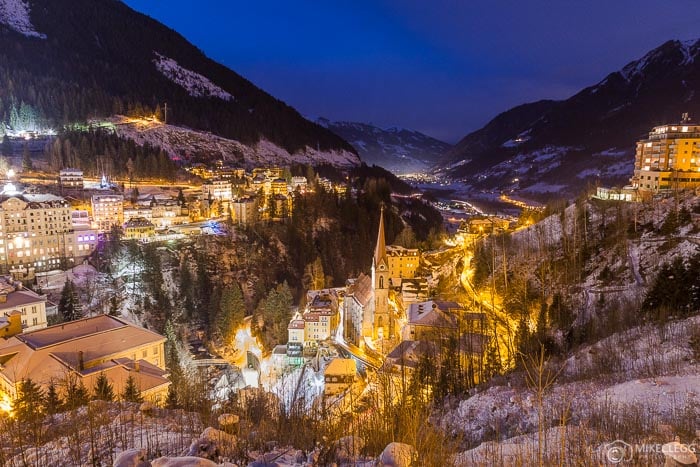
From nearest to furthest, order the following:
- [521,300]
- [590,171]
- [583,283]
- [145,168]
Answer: [583,283]
[521,300]
[145,168]
[590,171]

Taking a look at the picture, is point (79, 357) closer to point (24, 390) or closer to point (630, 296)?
point (24, 390)

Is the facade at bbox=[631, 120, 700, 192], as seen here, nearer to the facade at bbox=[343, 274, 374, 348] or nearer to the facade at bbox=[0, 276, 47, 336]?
the facade at bbox=[343, 274, 374, 348]

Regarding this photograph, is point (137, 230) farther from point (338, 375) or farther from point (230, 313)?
point (338, 375)

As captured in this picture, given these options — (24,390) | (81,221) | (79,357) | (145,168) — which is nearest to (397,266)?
(79,357)

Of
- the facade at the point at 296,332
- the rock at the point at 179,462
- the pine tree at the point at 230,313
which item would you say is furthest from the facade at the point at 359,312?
the rock at the point at 179,462

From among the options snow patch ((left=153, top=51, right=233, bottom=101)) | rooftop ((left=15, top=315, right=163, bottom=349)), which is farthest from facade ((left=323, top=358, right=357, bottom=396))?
snow patch ((left=153, top=51, right=233, bottom=101))

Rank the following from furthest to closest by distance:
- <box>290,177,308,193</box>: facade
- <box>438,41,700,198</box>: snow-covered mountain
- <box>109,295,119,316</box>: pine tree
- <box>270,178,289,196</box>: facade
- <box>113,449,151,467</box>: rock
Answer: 1. <box>438,41,700,198</box>: snow-covered mountain
2. <box>290,177,308,193</box>: facade
3. <box>270,178,289,196</box>: facade
4. <box>109,295,119,316</box>: pine tree
5. <box>113,449,151,467</box>: rock
